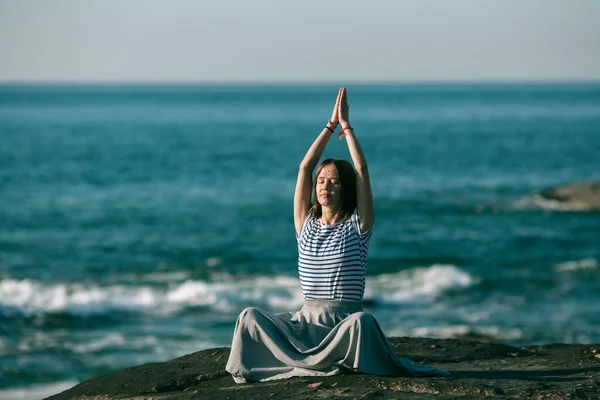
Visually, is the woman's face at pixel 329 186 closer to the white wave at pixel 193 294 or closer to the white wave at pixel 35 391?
the white wave at pixel 35 391

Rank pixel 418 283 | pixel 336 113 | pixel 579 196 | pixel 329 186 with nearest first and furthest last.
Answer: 1. pixel 329 186
2. pixel 336 113
3. pixel 418 283
4. pixel 579 196

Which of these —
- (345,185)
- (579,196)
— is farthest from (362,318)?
(579,196)

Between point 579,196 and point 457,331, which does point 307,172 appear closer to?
point 457,331

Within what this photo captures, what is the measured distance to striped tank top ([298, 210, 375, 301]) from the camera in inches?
292

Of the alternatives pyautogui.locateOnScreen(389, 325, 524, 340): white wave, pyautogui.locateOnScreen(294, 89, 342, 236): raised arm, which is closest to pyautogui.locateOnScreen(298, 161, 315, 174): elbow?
pyautogui.locateOnScreen(294, 89, 342, 236): raised arm

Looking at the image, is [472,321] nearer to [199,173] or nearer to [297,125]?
[199,173]

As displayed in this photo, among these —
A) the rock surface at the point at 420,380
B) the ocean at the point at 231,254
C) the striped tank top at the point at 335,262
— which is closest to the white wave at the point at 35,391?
the ocean at the point at 231,254

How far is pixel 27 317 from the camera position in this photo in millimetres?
18922

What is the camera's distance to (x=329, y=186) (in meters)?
7.52

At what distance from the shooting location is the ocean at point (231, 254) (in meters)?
17.3

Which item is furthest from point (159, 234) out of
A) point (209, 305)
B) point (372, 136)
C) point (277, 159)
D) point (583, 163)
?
point (372, 136)

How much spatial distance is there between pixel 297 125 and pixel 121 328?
272ft

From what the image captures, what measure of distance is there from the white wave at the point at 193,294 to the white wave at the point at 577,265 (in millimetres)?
2445

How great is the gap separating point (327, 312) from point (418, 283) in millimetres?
14564
